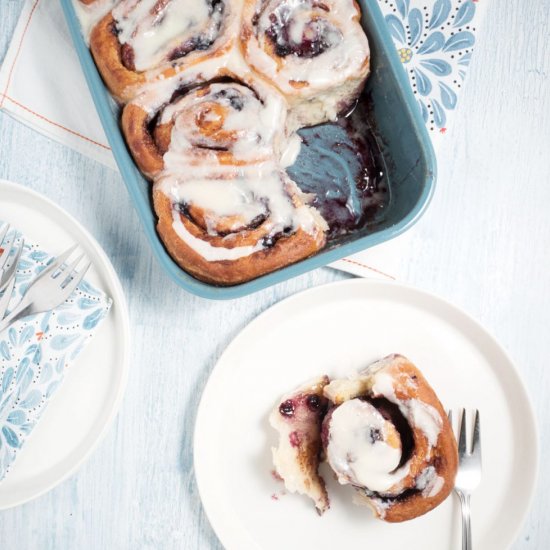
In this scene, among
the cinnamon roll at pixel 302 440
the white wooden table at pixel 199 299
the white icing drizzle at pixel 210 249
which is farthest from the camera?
the white wooden table at pixel 199 299

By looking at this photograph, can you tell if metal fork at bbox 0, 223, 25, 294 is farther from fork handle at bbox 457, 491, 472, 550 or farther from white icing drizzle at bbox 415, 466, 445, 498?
fork handle at bbox 457, 491, 472, 550

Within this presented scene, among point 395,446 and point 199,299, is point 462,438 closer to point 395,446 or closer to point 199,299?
point 395,446

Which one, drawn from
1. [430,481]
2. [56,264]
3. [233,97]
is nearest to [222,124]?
[233,97]

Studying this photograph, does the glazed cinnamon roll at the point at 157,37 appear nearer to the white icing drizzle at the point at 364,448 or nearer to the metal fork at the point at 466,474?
the white icing drizzle at the point at 364,448

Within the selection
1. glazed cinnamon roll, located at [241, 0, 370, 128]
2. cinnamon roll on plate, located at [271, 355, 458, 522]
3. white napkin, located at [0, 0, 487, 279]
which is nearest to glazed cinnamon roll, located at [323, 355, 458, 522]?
cinnamon roll on plate, located at [271, 355, 458, 522]

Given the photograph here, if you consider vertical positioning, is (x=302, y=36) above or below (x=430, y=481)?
above

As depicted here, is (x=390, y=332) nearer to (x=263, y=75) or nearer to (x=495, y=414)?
(x=495, y=414)

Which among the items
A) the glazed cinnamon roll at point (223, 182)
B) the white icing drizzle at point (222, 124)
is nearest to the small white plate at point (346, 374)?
the glazed cinnamon roll at point (223, 182)
